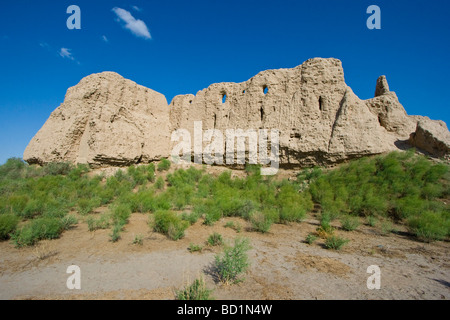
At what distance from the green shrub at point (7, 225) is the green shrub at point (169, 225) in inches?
143

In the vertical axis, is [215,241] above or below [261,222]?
below

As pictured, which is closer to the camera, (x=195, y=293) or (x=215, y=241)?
(x=195, y=293)

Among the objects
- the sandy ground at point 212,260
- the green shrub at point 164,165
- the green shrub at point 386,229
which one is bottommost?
the sandy ground at point 212,260

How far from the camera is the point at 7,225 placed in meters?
5.36

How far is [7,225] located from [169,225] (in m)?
4.16

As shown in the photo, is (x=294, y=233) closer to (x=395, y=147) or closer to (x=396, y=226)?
(x=396, y=226)

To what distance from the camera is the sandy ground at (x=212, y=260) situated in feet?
10.2

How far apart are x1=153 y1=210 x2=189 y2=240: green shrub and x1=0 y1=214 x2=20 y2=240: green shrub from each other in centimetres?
364

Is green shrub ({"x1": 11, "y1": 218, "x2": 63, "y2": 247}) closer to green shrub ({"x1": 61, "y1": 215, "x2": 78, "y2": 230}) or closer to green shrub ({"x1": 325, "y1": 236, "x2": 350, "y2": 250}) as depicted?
green shrub ({"x1": 61, "y1": 215, "x2": 78, "y2": 230})

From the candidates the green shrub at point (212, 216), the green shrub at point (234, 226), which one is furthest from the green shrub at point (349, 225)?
the green shrub at point (212, 216)

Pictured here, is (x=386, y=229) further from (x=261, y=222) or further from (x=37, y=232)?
(x=37, y=232)

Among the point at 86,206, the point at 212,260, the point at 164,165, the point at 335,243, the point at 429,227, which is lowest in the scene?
the point at 212,260

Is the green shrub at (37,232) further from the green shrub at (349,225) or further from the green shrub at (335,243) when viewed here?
the green shrub at (349,225)

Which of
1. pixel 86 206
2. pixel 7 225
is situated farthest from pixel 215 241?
pixel 86 206
